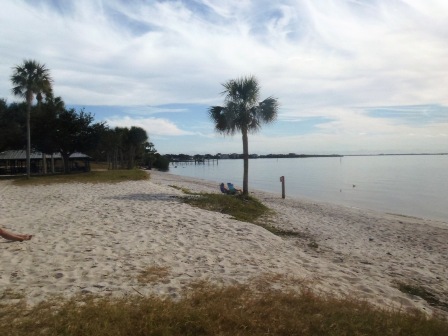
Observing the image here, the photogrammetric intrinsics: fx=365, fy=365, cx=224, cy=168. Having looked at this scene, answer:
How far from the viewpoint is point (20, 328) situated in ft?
12.3

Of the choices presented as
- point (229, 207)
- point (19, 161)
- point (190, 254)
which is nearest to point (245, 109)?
point (229, 207)

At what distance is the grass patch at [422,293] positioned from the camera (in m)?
6.20

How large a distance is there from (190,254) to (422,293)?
4.40 meters

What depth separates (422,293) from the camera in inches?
260

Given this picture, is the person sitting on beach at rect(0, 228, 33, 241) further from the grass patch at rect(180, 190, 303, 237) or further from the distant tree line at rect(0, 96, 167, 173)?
the distant tree line at rect(0, 96, 167, 173)

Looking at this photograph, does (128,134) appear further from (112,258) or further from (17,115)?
(112,258)

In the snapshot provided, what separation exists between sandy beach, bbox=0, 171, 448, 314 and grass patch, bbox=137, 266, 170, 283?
10cm

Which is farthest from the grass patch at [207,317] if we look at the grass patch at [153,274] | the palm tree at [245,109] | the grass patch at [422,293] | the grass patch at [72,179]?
the grass patch at [72,179]

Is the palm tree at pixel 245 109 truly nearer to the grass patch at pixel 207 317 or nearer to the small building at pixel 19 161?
the grass patch at pixel 207 317

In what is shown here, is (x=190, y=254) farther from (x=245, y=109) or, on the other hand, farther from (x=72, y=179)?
(x=72, y=179)

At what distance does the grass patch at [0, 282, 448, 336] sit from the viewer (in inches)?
150

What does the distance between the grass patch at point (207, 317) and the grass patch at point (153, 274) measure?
0.84 metres

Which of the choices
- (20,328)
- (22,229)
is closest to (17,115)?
(22,229)

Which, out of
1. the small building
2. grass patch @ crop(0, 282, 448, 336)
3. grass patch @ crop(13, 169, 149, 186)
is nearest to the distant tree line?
the small building
